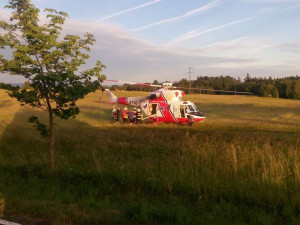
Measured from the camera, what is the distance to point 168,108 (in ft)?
76.2

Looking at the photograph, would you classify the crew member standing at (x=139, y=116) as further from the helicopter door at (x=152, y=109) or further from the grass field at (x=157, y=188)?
the grass field at (x=157, y=188)

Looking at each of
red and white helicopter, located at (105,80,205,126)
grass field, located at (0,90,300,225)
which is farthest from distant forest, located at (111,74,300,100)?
grass field, located at (0,90,300,225)

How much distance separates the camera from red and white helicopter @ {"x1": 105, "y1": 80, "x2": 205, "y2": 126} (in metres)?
22.8

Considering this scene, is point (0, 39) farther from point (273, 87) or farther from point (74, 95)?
point (273, 87)

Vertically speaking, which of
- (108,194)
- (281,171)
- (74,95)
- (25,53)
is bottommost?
(108,194)

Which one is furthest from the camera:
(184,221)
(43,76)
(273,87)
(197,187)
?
(273,87)

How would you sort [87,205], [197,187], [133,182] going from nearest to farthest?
1. [87,205]
2. [197,187]
3. [133,182]

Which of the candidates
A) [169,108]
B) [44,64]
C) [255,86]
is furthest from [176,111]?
[255,86]

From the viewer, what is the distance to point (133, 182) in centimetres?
657

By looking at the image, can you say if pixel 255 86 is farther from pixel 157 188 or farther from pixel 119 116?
pixel 157 188

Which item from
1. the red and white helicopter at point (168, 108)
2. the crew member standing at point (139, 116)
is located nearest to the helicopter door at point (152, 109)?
the red and white helicopter at point (168, 108)

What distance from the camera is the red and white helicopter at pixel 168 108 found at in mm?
22781

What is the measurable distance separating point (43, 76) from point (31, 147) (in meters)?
4.51

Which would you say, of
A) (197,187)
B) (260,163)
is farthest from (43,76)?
(260,163)
